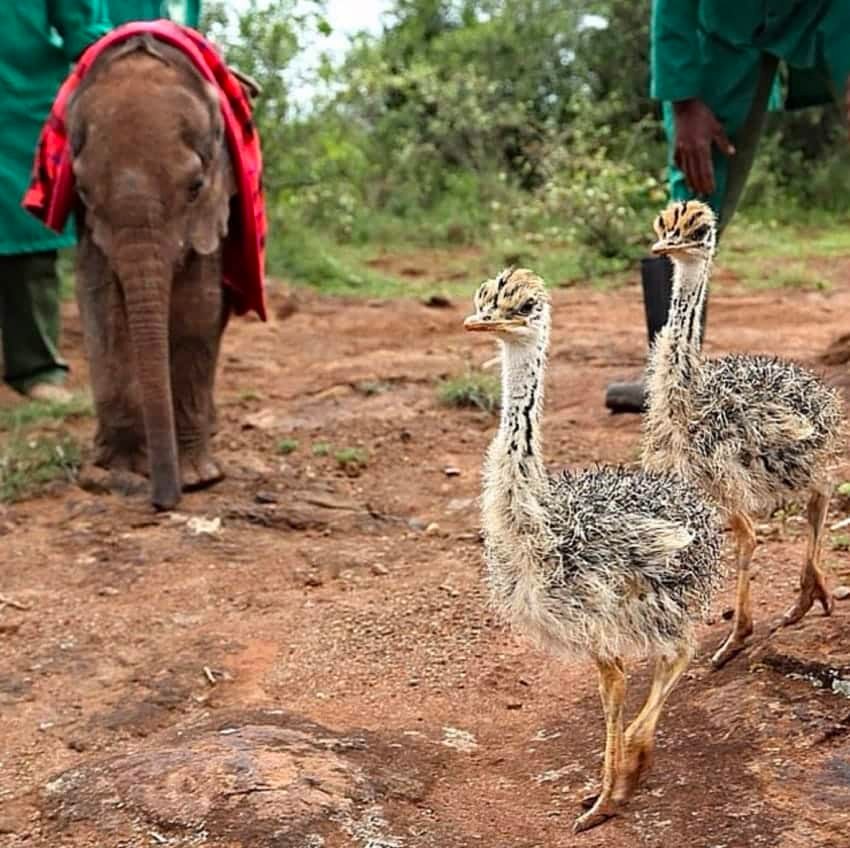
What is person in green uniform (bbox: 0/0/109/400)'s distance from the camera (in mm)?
6844

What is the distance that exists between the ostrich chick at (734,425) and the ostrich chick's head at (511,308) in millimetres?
676

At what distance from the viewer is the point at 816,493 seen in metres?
3.78

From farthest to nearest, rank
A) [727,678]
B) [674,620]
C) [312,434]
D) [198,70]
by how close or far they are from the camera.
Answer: [312,434] < [198,70] < [727,678] < [674,620]

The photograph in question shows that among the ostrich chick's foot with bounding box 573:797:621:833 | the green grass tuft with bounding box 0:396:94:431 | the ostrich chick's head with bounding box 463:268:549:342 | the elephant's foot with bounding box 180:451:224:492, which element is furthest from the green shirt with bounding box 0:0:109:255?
the ostrich chick's foot with bounding box 573:797:621:833

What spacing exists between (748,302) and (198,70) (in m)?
4.29

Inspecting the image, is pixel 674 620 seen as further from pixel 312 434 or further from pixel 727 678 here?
pixel 312 434

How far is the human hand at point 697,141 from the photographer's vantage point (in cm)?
541

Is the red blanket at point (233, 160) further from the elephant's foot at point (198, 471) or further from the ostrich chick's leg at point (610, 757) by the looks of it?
the ostrich chick's leg at point (610, 757)

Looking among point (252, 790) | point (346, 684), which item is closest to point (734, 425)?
point (346, 684)

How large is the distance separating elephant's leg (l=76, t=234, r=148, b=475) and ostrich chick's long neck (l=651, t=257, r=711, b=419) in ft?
8.79

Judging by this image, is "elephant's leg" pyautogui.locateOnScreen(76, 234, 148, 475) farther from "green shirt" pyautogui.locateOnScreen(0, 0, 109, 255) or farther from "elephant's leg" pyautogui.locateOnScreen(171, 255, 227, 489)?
"green shirt" pyautogui.locateOnScreen(0, 0, 109, 255)

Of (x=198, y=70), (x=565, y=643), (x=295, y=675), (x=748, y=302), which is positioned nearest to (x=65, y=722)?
(x=295, y=675)

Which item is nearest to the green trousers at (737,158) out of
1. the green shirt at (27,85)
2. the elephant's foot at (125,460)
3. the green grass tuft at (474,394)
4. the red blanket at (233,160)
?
the green grass tuft at (474,394)

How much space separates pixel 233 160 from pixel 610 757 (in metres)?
3.50
